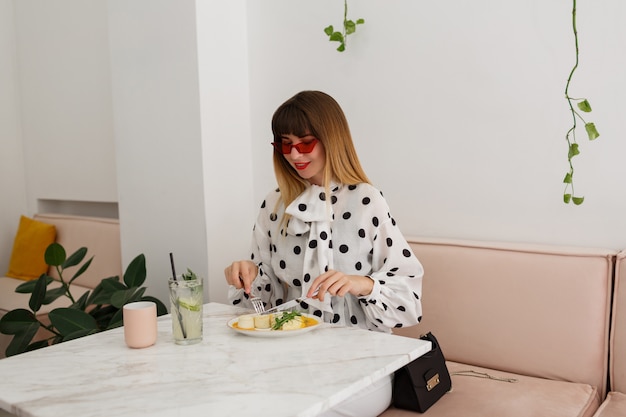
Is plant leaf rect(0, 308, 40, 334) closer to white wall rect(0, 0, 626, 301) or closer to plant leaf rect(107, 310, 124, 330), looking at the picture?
plant leaf rect(107, 310, 124, 330)

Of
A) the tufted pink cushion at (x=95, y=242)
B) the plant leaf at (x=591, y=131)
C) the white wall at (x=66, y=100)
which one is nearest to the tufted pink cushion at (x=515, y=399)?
the plant leaf at (x=591, y=131)

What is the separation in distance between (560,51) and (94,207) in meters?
2.95

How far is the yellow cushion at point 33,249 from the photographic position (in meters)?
3.70

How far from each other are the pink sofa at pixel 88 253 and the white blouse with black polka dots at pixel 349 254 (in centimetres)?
158

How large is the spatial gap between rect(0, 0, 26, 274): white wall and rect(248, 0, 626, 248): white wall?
8.03 ft

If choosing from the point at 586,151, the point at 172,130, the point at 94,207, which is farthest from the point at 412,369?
the point at 94,207

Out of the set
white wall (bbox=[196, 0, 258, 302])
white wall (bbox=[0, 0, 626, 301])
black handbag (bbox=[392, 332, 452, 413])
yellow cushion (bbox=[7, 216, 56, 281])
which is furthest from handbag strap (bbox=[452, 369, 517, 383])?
yellow cushion (bbox=[7, 216, 56, 281])

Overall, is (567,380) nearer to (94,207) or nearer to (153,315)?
(153,315)

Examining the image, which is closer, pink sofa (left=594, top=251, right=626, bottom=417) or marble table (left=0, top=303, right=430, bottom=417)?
marble table (left=0, top=303, right=430, bottom=417)

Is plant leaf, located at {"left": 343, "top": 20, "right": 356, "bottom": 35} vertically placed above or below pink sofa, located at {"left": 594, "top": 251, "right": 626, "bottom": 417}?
above

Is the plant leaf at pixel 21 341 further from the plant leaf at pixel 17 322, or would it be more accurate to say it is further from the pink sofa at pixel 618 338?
the pink sofa at pixel 618 338

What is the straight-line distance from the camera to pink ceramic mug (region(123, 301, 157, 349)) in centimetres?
140

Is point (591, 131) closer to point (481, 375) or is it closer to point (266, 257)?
point (481, 375)

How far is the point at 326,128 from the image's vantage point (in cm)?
185
